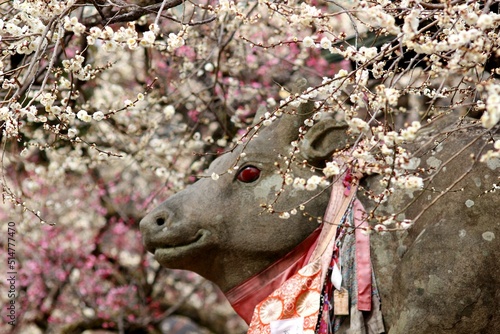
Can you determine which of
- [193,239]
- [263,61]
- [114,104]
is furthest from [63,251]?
[193,239]

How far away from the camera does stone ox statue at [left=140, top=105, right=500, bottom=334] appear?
3.40 meters

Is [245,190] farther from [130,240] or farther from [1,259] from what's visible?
[1,259]

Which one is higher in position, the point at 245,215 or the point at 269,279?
the point at 245,215

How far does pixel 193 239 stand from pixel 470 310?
1.53 meters

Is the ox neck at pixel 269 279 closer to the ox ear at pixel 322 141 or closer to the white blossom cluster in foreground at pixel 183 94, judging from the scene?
the white blossom cluster in foreground at pixel 183 94

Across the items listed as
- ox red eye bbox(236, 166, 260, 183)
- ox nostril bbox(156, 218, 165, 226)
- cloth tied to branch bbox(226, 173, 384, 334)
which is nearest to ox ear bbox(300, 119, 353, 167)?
cloth tied to branch bbox(226, 173, 384, 334)

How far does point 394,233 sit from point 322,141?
67 cm

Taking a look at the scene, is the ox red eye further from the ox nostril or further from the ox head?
the ox nostril

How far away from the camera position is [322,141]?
4.18 meters

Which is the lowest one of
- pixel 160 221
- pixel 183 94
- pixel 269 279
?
pixel 183 94

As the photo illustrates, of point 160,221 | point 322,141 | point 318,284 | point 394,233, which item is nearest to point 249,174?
point 322,141

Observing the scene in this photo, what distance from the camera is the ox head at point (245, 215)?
4.12 m

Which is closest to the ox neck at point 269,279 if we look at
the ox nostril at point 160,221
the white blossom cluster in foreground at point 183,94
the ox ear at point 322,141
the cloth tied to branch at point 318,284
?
the cloth tied to branch at point 318,284

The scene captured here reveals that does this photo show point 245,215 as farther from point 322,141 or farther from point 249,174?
point 322,141
